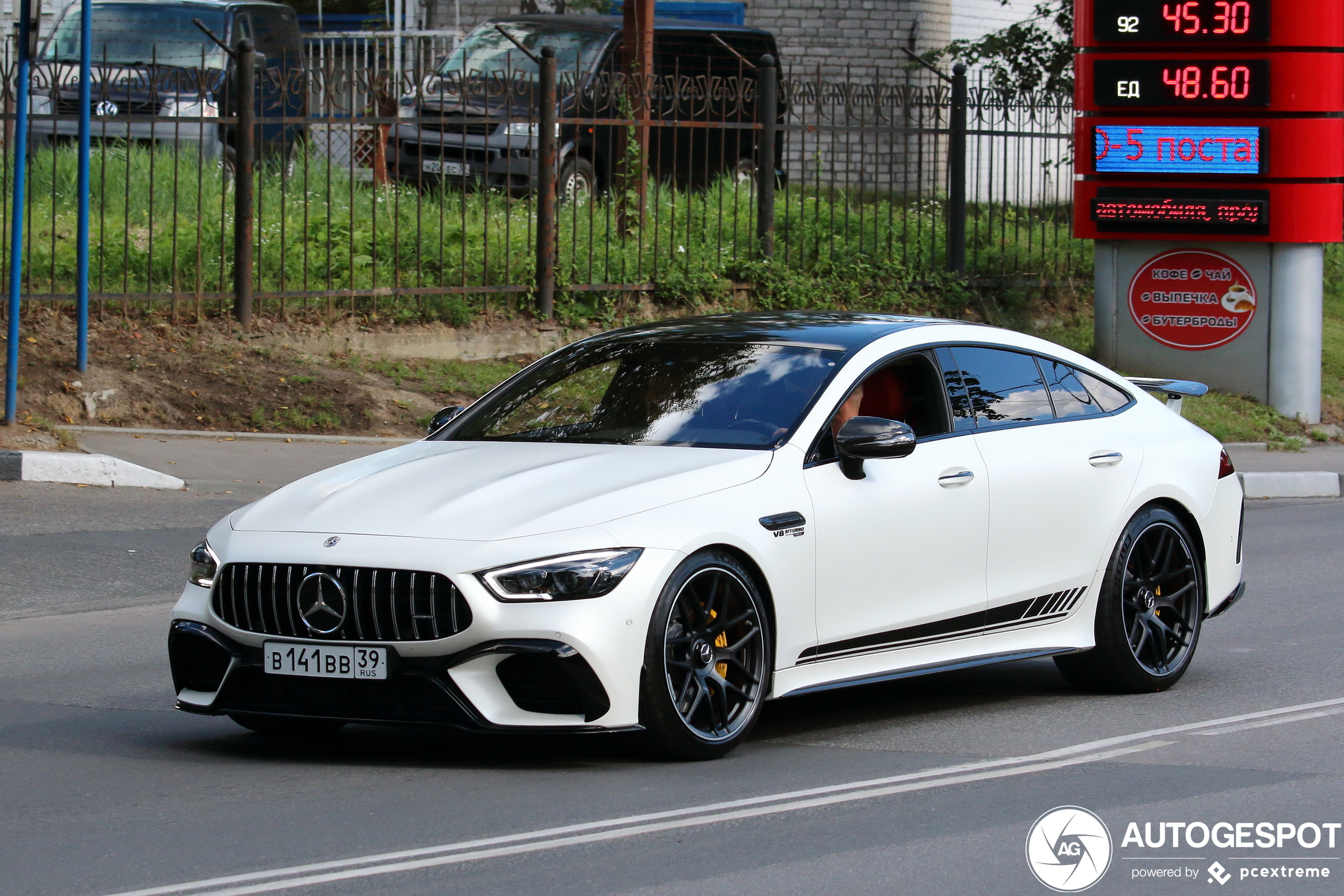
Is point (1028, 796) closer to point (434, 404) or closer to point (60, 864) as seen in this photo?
point (60, 864)

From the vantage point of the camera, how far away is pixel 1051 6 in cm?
3325

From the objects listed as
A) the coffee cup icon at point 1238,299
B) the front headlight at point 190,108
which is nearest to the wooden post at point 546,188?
the front headlight at point 190,108

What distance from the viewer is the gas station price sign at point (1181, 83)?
17078 millimetres

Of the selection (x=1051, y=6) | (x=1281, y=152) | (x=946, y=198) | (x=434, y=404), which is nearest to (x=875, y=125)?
(x=946, y=198)

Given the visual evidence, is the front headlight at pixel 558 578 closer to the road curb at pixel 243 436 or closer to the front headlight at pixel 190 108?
the road curb at pixel 243 436

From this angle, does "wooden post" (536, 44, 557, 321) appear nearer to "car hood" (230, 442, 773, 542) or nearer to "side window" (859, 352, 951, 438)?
"side window" (859, 352, 951, 438)

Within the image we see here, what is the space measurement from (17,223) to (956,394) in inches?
314

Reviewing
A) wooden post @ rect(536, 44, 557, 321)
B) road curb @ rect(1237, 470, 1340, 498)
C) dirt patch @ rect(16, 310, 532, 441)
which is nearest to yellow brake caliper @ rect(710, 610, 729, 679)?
dirt patch @ rect(16, 310, 532, 441)

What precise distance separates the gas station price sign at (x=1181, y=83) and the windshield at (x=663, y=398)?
36.7ft

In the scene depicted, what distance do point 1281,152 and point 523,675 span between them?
13133mm

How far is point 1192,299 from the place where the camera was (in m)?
18.0

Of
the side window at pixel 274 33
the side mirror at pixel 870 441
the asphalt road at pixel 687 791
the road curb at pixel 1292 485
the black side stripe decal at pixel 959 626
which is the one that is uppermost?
the side window at pixel 274 33

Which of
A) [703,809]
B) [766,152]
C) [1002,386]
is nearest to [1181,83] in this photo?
[766,152]

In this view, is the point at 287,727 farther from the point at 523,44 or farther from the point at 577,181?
the point at 523,44
